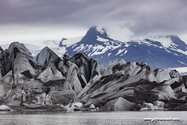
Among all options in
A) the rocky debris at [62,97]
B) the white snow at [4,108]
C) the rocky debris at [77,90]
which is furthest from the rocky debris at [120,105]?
the white snow at [4,108]

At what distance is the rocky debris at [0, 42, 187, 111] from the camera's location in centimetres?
7569

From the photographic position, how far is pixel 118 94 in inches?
3081

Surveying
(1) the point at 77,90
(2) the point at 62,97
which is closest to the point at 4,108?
(2) the point at 62,97

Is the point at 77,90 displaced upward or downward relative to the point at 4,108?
upward

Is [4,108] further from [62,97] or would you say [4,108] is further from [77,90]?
[77,90]

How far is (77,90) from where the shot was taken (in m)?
96.5

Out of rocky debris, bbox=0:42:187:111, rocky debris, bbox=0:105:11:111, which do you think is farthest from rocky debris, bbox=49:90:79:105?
rocky debris, bbox=0:105:11:111

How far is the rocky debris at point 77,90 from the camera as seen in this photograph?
7569 centimetres

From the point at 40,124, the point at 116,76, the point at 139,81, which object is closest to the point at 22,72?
the point at 116,76

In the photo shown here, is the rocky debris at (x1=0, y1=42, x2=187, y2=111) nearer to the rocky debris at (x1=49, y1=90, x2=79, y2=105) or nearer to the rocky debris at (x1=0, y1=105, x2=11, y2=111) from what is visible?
the rocky debris at (x1=49, y1=90, x2=79, y2=105)

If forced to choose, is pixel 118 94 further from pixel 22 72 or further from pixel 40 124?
pixel 40 124

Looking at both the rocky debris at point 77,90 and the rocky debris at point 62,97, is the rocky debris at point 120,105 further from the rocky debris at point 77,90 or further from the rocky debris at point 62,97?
the rocky debris at point 62,97

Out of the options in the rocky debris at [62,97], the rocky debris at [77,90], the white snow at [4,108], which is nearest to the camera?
the white snow at [4,108]

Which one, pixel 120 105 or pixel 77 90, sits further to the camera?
pixel 77 90
